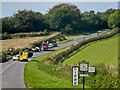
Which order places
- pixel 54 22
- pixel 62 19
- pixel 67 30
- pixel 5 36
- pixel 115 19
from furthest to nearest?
pixel 54 22 < pixel 62 19 < pixel 115 19 < pixel 67 30 < pixel 5 36

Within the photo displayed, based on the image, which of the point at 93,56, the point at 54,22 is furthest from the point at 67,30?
the point at 93,56

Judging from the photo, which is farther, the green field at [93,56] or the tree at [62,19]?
the tree at [62,19]

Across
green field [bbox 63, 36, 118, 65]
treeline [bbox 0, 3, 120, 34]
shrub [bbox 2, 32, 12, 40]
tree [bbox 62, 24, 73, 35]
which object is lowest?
green field [bbox 63, 36, 118, 65]

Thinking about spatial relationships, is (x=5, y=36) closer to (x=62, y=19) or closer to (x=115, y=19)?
(x=62, y=19)

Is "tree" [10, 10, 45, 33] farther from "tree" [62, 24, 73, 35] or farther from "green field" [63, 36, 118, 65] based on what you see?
"green field" [63, 36, 118, 65]

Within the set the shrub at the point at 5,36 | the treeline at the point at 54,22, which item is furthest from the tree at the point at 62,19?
the shrub at the point at 5,36

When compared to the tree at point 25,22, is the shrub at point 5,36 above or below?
below

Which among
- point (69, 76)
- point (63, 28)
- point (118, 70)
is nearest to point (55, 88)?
point (69, 76)

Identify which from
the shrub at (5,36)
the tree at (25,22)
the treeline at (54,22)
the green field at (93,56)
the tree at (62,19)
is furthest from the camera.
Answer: the tree at (62,19)

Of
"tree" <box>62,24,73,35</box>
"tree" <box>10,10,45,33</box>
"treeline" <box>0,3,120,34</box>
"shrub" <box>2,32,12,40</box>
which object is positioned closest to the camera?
"shrub" <box>2,32,12,40</box>

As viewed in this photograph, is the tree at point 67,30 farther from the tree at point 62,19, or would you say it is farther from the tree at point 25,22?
the tree at point 25,22

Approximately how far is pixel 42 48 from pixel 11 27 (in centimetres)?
5213

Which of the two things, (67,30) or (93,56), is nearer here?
(93,56)

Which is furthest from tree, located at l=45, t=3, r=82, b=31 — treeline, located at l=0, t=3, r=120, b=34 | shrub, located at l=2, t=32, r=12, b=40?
shrub, located at l=2, t=32, r=12, b=40
